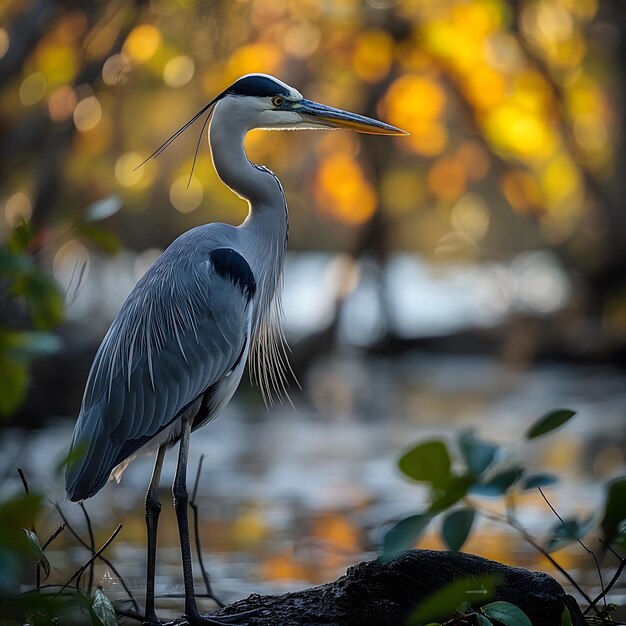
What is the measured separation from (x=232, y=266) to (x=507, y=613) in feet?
5.62

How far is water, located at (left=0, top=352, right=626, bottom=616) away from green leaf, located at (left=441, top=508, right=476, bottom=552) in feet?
3.50

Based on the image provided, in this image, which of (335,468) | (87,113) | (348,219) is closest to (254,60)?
(87,113)

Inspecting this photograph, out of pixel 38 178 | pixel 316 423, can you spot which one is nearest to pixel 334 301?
pixel 316 423

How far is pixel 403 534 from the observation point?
1.43 meters

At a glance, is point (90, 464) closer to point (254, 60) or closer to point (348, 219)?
point (254, 60)

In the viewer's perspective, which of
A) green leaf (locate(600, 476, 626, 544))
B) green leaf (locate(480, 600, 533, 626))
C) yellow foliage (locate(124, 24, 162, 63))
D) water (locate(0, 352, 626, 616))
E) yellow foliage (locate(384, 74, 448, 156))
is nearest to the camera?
green leaf (locate(600, 476, 626, 544))

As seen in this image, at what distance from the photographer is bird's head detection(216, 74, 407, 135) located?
3975mm

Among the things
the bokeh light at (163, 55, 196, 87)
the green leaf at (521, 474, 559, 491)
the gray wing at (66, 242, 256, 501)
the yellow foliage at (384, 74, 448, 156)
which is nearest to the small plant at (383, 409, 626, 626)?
the green leaf at (521, 474, 559, 491)

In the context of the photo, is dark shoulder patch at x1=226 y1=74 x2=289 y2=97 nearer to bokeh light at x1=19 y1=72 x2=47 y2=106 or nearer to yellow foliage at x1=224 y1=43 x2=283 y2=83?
bokeh light at x1=19 y1=72 x2=47 y2=106

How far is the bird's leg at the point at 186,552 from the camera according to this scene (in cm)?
323

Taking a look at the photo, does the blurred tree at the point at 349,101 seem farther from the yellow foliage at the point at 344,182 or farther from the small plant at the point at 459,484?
the small plant at the point at 459,484

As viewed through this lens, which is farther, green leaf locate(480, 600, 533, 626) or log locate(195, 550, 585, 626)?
log locate(195, 550, 585, 626)

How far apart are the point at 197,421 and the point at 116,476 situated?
34 cm

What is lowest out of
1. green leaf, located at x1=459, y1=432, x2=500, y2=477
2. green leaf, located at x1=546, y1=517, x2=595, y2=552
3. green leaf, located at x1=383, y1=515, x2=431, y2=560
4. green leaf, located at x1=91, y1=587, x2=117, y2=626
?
green leaf, located at x1=91, y1=587, x2=117, y2=626
